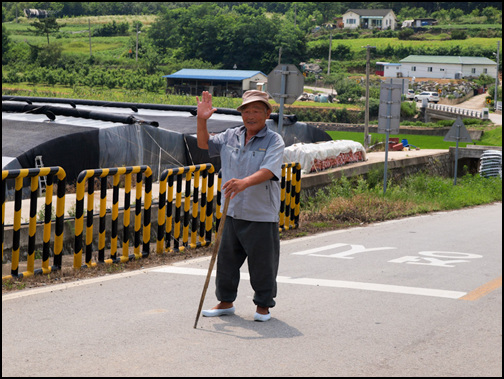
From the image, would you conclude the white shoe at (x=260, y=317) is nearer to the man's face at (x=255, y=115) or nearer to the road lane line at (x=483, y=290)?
the man's face at (x=255, y=115)

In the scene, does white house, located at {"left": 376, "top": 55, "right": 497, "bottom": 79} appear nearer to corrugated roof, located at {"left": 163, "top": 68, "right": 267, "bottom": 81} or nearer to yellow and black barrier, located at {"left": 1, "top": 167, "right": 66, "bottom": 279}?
corrugated roof, located at {"left": 163, "top": 68, "right": 267, "bottom": 81}

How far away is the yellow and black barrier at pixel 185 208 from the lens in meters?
10.2

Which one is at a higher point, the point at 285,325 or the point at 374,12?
the point at 374,12

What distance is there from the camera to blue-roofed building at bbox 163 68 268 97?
A: 276 ft


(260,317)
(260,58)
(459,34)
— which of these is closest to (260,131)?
(260,317)

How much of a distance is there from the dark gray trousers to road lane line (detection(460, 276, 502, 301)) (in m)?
2.34

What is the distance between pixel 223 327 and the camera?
258 inches

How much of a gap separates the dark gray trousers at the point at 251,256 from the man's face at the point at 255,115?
2.61 feet

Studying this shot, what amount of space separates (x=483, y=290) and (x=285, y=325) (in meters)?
2.80

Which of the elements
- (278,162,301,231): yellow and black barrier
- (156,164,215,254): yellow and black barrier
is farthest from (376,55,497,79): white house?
(156,164,215,254): yellow and black barrier

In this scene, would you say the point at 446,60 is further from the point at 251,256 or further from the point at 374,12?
the point at 251,256

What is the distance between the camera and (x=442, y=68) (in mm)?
130250

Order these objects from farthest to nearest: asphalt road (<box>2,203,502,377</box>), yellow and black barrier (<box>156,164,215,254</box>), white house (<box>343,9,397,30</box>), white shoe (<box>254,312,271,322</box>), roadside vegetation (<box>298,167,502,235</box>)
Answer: white house (<box>343,9,397,30</box>) < roadside vegetation (<box>298,167,502,235</box>) < yellow and black barrier (<box>156,164,215,254</box>) < white shoe (<box>254,312,271,322</box>) < asphalt road (<box>2,203,502,377</box>)

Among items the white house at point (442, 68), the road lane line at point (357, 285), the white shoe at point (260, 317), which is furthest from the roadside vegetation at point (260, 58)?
the white house at point (442, 68)
